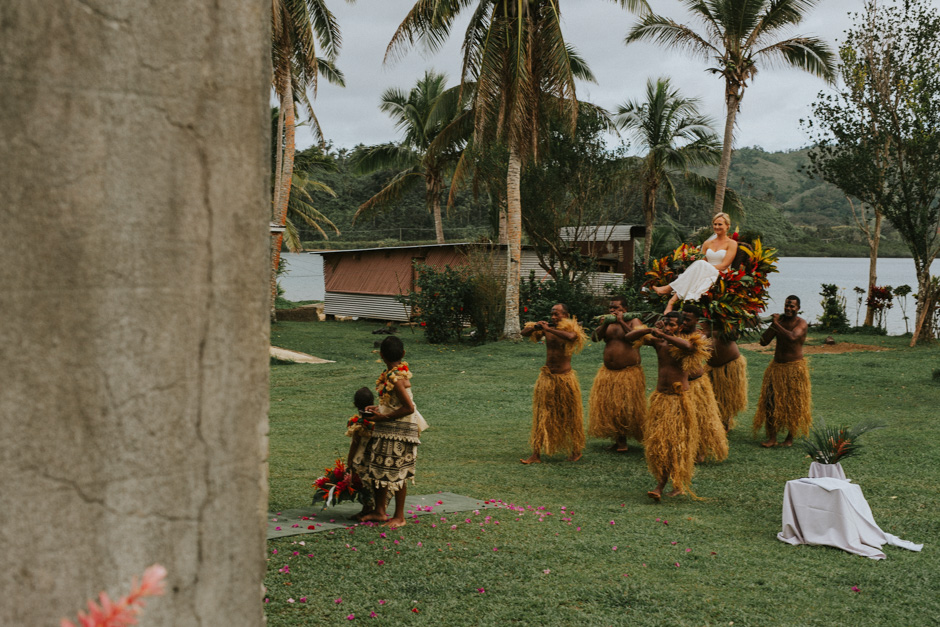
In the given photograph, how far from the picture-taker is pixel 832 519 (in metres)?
5.47

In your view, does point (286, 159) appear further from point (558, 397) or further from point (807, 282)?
point (807, 282)

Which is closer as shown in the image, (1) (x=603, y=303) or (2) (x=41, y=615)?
(2) (x=41, y=615)

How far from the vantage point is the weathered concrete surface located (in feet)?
5.34

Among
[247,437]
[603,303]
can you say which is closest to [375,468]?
[247,437]

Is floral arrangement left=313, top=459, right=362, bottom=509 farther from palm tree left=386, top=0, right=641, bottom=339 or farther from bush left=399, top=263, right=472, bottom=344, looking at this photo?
bush left=399, top=263, right=472, bottom=344

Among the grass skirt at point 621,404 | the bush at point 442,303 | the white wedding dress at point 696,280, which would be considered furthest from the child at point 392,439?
the bush at point 442,303

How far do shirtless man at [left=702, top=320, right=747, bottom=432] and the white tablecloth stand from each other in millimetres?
Result: 3701

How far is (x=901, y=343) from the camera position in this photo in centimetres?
2042

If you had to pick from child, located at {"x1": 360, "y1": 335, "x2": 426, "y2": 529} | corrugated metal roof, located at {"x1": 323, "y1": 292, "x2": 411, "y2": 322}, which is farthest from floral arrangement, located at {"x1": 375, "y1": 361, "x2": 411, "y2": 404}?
corrugated metal roof, located at {"x1": 323, "y1": 292, "x2": 411, "y2": 322}

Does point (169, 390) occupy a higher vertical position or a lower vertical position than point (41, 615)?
higher

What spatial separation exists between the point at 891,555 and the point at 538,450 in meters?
3.67

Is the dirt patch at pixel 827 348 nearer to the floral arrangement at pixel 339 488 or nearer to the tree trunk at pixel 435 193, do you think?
the tree trunk at pixel 435 193

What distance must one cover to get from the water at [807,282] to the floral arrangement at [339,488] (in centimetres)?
2746

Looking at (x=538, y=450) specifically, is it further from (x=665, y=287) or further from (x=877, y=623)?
(x=877, y=623)
